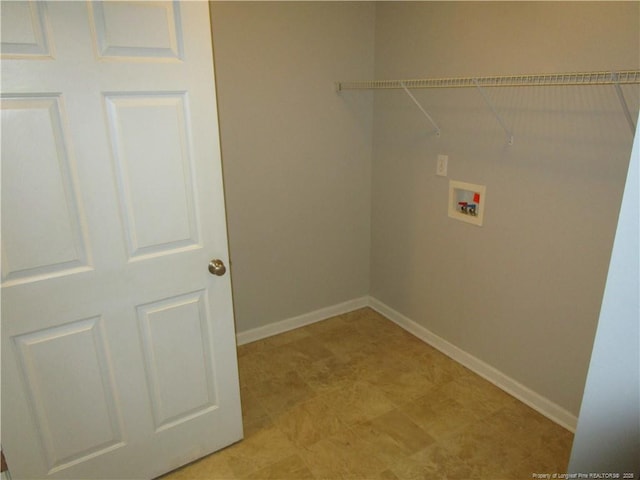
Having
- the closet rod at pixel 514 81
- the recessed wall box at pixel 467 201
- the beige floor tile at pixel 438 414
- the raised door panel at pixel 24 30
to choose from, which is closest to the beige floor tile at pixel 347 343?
the beige floor tile at pixel 438 414

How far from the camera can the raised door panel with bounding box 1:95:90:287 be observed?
1300 millimetres

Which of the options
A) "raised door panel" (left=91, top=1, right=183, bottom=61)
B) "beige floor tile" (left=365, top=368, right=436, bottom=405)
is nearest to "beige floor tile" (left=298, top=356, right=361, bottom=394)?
"beige floor tile" (left=365, top=368, right=436, bottom=405)

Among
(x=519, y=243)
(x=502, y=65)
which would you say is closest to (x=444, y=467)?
(x=519, y=243)

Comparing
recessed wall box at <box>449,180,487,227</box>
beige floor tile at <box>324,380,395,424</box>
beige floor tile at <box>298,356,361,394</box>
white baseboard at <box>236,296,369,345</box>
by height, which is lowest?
beige floor tile at <box>324,380,395,424</box>

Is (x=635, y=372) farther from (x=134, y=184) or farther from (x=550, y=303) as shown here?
(x=134, y=184)

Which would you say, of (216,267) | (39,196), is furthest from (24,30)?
(216,267)

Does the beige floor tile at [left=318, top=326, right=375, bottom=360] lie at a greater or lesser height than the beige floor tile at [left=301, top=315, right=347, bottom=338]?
lesser

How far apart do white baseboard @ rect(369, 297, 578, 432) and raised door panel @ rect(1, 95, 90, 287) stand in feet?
6.77

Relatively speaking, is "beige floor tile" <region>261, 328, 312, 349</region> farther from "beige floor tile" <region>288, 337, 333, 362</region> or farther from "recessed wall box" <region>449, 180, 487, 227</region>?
"recessed wall box" <region>449, 180, 487, 227</region>

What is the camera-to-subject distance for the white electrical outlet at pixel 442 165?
8.02ft

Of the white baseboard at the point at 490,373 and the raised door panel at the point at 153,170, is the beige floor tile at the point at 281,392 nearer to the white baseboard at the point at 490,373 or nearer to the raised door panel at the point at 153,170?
the white baseboard at the point at 490,373

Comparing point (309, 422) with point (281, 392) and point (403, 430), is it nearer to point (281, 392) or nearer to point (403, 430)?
point (281, 392)

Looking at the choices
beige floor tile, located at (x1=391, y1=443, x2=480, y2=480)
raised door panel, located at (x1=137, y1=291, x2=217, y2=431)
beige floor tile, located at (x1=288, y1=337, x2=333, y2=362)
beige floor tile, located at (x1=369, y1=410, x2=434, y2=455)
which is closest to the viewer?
raised door panel, located at (x1=137, y1=291, x2=217, y2=431)

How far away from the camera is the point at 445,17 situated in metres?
2.29
